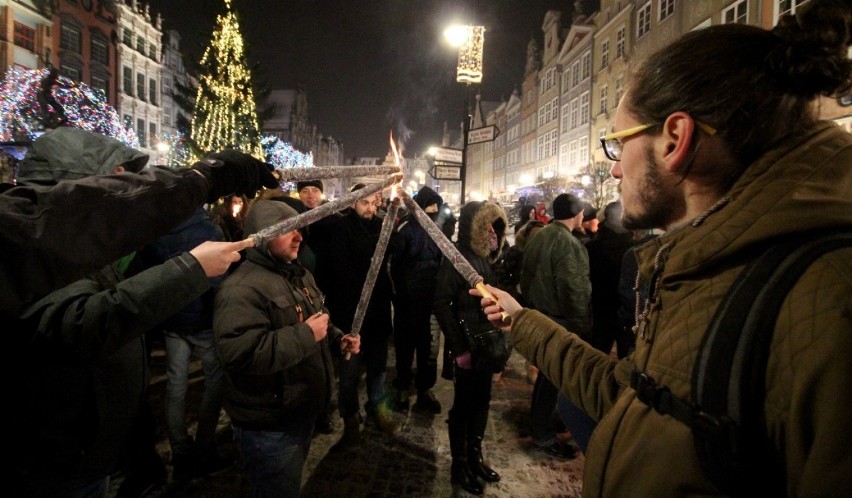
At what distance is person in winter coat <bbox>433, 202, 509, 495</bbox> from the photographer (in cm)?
379

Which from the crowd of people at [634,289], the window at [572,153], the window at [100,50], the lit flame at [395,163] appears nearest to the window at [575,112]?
the window at [572,153]

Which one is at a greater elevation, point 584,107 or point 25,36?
point 25,36

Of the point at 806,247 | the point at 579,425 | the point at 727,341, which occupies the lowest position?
the point at 579,425

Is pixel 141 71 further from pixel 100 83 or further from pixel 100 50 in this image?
pixel 100 83

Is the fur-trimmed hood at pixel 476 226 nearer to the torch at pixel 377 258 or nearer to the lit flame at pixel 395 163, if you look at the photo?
the torch at pixel 377 258

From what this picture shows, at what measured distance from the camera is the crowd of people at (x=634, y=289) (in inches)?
34.8

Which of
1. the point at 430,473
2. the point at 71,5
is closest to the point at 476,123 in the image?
the point at 71,5

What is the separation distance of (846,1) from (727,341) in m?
0.90

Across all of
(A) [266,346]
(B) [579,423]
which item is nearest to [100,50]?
(A) [266,346]

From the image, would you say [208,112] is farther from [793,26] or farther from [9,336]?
[793,26]

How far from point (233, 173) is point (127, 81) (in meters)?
50.9

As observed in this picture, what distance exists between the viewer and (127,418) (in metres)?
2.12

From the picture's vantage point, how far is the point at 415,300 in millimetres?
5531

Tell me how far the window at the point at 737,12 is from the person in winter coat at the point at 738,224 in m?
22.0
